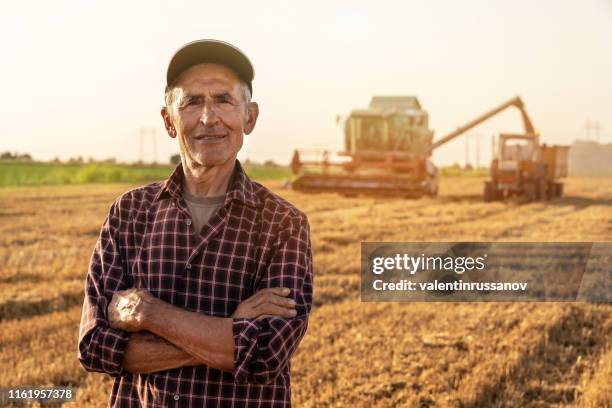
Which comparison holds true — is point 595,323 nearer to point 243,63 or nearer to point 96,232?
point 243,63

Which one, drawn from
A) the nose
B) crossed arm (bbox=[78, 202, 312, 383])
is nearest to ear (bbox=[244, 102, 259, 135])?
the nose

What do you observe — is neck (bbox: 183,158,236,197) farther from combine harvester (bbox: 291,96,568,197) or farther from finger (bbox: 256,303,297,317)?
combine harvester (bbox: 291,96,568,197)

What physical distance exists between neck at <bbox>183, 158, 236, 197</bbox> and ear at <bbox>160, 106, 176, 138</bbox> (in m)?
0.13

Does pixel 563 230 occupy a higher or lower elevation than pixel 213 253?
lower

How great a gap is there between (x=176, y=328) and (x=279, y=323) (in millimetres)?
305

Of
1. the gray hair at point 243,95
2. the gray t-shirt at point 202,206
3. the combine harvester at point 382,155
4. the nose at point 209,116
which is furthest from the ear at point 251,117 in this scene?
the combine harvester at point 382,155

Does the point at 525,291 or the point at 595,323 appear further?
the point at 525,291

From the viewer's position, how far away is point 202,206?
8.10ft

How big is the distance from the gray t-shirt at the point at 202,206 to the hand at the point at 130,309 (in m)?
0.29

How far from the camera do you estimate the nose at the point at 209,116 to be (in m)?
2.36

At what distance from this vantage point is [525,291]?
27.6 feet

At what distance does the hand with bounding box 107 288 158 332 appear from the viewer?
7.46ft

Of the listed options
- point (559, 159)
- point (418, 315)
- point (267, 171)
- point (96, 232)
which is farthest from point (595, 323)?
point (267, 171)

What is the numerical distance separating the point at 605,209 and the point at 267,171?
3268 cm
